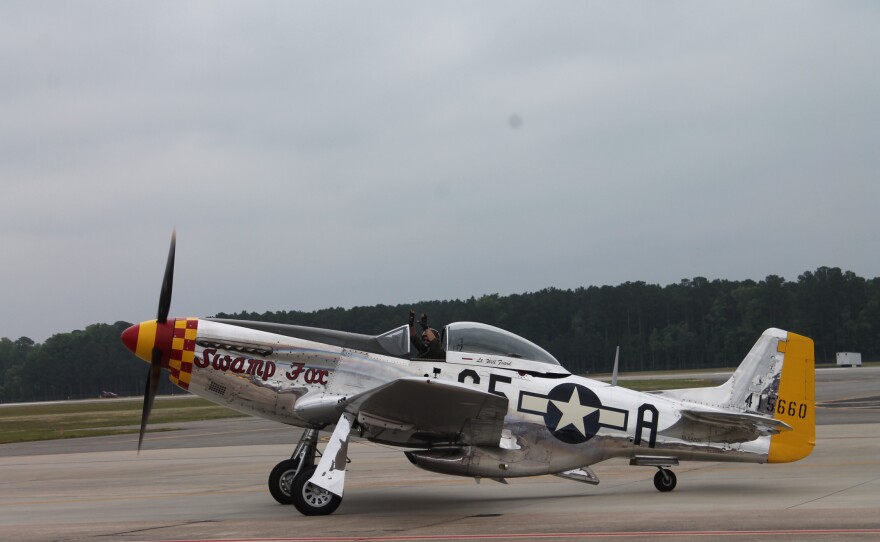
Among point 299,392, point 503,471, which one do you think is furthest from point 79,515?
point 503,471

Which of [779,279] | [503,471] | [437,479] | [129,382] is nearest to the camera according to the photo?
[503,471]

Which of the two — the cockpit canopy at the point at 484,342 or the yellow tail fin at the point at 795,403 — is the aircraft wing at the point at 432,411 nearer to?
the cockpit canopy at the point at 484,342

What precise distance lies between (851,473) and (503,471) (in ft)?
18.3

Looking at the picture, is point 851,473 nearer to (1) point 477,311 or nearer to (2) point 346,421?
(2) point 346,421

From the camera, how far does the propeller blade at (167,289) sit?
1070 cm

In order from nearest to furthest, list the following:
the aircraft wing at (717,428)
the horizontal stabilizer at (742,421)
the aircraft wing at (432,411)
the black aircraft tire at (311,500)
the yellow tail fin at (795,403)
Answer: the aircraft wing at (432,411), the black aircraft tire at (311,500), the horizontal stabilizer at (742,421), the aircraft wing at (717,428), the yellow tail fin at (795,403)

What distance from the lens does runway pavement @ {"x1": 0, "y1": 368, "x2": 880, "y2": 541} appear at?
347 inches

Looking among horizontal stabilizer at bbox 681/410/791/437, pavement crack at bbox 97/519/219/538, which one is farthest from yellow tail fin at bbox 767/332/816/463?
pavement crack at bbox 97/519/219/538

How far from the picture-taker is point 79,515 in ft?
37.1

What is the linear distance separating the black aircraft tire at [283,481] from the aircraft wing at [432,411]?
155 centimetres

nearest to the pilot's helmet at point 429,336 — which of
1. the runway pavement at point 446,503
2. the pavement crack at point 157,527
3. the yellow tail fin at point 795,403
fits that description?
the runway pavement at point 446,503

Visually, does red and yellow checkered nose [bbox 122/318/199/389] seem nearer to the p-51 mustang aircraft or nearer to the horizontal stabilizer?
the p-51 mustang aircraft

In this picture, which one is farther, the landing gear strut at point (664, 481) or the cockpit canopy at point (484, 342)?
the landing gear strut at point (664, 481)

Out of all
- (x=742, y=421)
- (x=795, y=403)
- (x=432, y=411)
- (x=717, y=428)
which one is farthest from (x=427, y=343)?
(x=795, y=403)
